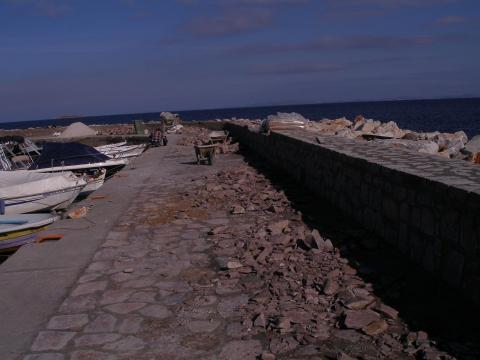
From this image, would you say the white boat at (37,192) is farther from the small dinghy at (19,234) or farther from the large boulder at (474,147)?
the large boulder at (474,147)

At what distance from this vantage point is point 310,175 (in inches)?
376

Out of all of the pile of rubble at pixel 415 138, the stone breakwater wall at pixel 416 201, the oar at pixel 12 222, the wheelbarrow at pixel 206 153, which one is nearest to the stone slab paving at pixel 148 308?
the stone breakwater wall at pixel 416 201

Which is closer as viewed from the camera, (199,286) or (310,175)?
(199,286)

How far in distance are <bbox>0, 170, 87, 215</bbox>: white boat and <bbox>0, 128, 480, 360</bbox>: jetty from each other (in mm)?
4077

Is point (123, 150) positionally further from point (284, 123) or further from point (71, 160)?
point (284, 123)

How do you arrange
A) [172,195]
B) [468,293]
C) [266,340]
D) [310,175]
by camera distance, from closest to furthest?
[266,340]
[468,293]
[310,175]
[172,195]

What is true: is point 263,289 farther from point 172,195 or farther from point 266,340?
point 172,195

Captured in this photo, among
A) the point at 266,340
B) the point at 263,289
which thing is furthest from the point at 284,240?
the point at 266,340

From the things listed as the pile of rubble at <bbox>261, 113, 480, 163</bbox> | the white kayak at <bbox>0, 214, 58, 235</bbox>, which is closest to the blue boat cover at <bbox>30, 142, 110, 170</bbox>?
the white kayak at <bbox>0, 214, 58, 235</bbox>

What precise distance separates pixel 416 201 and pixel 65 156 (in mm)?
12761

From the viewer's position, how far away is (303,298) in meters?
4.50

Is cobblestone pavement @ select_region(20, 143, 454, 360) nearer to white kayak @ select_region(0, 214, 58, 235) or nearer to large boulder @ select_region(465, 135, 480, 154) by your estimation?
white kayak @ select_region(0, 214, 58, 235)

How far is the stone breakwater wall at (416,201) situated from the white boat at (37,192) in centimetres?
635

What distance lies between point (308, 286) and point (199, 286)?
104 centimetres
